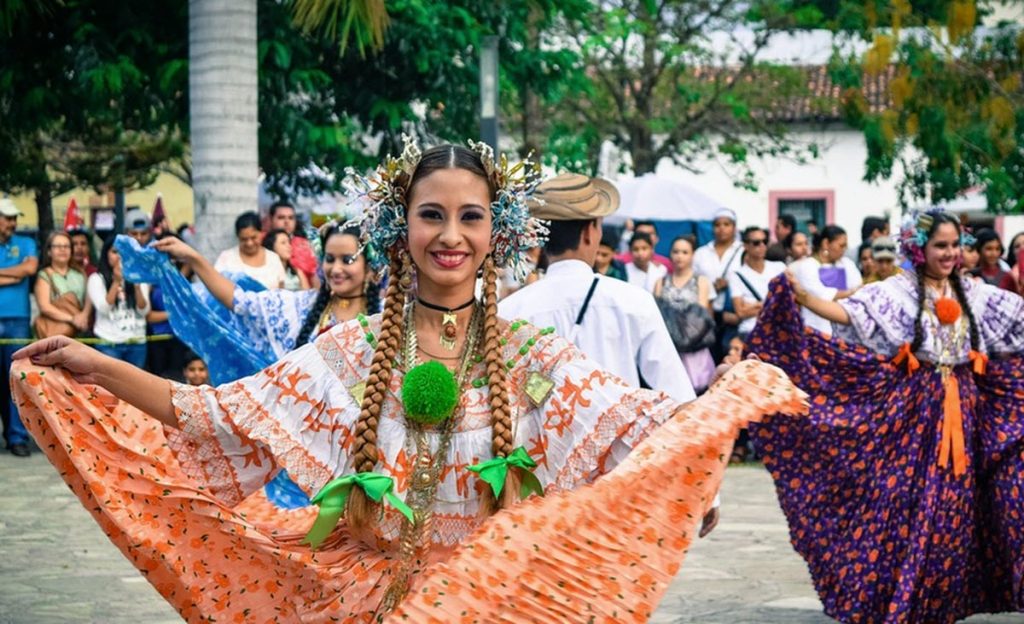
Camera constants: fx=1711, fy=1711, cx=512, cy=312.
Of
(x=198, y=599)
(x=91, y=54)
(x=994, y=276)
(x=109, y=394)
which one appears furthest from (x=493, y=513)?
(x=994, y=276)

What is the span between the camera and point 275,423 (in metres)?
4.29

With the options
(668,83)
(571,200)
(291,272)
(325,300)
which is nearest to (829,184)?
(668,83)

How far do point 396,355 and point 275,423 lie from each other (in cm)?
35

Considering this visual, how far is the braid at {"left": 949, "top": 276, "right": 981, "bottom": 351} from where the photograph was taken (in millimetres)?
7414

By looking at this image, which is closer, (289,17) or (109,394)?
(109,394)

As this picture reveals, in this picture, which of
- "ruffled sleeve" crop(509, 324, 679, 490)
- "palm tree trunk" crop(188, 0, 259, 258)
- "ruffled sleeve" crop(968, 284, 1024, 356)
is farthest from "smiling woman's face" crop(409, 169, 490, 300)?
"palm tree trunk" crop(188, 0, 259, 258)

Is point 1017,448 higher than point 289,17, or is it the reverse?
point 289,17

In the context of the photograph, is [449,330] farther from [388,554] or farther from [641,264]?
[641,264]

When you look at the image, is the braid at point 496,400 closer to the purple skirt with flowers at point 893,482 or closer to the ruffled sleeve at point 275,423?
the ruffled sleeve at point 275,423

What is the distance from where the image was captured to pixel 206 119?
1159cm

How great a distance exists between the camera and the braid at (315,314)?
752cm

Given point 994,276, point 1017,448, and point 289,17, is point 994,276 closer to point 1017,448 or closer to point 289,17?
point 289,17

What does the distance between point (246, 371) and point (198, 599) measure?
12.5 ft

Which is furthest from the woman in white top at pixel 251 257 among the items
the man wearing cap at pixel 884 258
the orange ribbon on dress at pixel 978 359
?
the orange ribbon on dress at pixel 978 359
